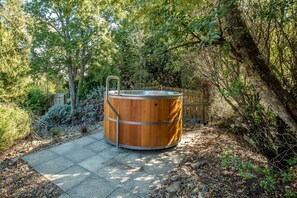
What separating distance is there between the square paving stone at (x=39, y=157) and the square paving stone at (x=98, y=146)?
67 cm

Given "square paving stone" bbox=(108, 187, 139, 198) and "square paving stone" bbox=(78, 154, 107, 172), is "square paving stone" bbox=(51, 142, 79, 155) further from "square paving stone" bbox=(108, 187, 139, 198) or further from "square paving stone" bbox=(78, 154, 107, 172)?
"square paving stone" bbox=(108, 187, 139, 198)

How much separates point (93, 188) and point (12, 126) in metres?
2.73

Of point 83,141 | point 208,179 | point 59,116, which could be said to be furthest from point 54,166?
point 59,116

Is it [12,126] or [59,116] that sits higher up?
[12,126]

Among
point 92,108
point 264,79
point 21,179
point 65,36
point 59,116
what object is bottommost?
point 59,116

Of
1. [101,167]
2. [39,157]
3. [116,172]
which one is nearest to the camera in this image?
[116,172]

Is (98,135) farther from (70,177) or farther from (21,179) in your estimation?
(21,179)

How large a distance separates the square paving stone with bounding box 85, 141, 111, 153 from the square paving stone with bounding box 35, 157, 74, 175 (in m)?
0.61

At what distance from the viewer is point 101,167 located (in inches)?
121

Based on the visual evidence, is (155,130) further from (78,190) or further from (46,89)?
(46,89)

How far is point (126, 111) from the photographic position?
149 inches

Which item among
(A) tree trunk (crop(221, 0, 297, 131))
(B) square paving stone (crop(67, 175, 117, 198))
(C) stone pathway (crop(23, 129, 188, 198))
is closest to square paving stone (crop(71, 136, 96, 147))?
(C) stone pathway (crop(23, 129, 188, 198))

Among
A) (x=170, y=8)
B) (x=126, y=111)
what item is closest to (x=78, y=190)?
(x=126, y=111)

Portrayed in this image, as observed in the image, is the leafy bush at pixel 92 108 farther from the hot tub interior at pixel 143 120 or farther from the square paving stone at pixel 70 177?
the square paving stone at pixel 70 177
